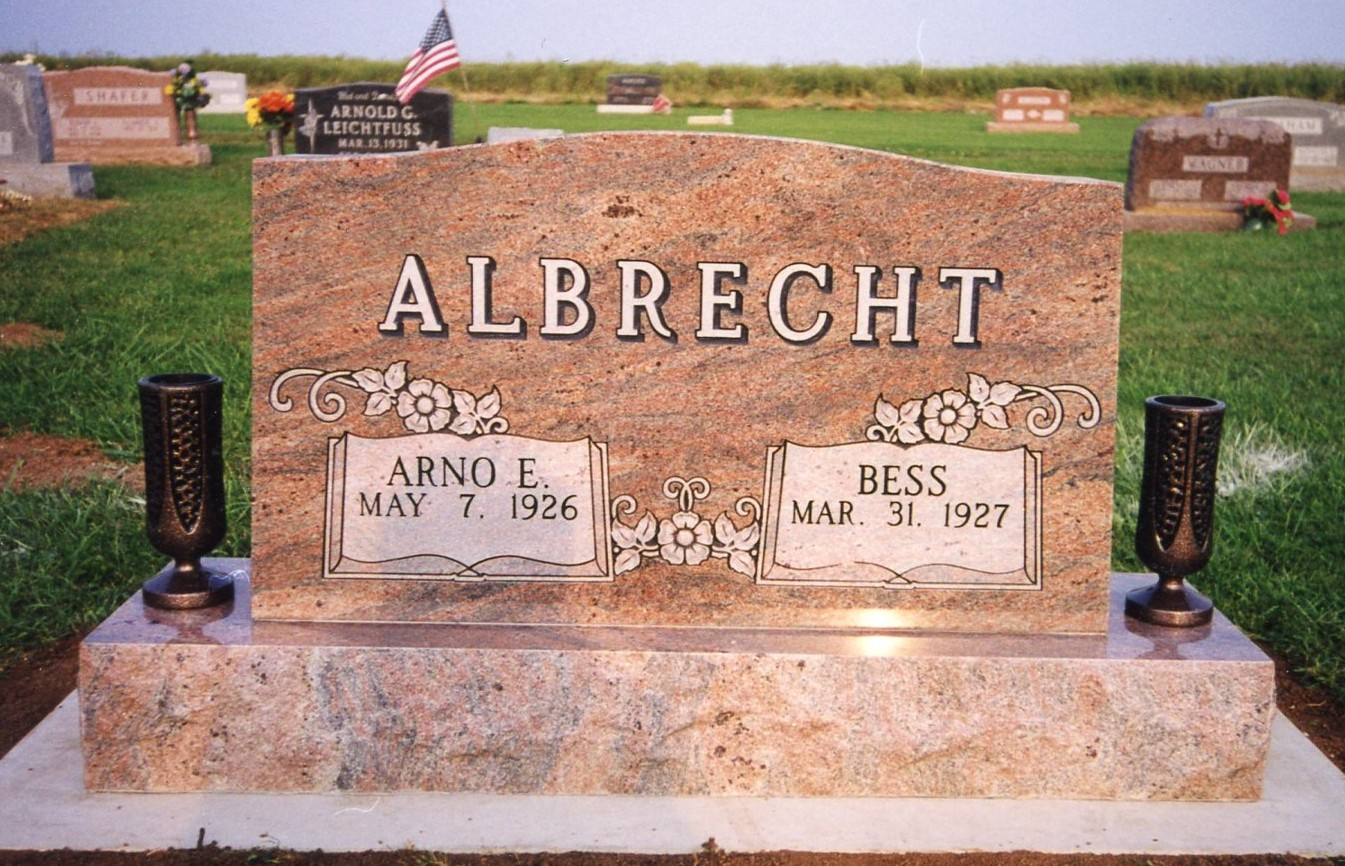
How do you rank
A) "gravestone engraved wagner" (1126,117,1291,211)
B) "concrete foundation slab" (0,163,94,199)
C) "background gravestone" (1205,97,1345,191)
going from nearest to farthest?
"concrete foundation slab" (0,163,94,199)
"gravestone engraved wagner" (1126,117,1291,211)
"background gravestone" (1205,97,1345,191)

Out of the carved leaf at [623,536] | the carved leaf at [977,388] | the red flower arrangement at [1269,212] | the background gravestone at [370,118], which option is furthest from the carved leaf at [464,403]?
the red flower arrangement at [1269,212]

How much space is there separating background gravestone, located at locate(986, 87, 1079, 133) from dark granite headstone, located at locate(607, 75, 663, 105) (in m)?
10.5

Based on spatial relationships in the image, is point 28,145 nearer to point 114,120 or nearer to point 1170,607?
point 114,120

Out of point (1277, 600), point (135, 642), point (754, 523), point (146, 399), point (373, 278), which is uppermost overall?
point (373, 278)

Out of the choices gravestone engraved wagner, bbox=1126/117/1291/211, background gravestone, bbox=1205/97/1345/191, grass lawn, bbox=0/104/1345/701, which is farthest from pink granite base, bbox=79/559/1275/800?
background gravestone, bbox=1205/97/1345/191

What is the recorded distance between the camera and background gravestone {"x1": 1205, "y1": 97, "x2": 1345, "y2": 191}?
58.7ft

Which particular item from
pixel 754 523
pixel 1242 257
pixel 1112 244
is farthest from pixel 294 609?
pixel 1242 257

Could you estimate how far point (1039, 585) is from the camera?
326 cm

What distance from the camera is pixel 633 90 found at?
39.5 m

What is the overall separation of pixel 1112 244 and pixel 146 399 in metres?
2.19

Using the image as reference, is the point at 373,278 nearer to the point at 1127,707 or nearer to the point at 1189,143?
the point at 1127,707

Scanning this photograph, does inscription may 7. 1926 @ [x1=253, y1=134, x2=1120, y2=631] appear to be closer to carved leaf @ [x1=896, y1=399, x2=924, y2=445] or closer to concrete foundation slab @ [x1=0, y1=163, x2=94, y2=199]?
carved leaf @ [x1=896, y1=399, x2=924, y2=445]

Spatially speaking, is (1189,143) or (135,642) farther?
(1189,143)

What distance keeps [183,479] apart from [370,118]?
39.1 feet
